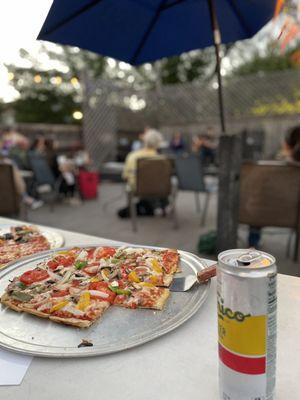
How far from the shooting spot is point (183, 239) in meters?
4.13

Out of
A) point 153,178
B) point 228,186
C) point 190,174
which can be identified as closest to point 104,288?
point 228,186

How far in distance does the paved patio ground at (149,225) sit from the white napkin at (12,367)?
2722 millimetres

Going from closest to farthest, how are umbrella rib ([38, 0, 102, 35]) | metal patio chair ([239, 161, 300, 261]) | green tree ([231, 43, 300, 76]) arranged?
1. umbrella rib ([38, 0, 102, 35])
2. metal patio chair ([239, 161, 300, 261])
3. green tree ([231, 43, 300, 76])

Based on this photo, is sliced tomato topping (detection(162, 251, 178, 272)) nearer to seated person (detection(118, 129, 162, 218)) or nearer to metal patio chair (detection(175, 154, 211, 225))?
metal patio chair (detection(175, 154, 211, 225))

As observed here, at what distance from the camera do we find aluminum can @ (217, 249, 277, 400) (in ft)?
1.77

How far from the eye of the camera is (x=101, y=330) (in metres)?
0.77

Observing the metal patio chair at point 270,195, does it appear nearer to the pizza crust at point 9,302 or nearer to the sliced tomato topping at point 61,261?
the sliced tomato topping at point 61,261

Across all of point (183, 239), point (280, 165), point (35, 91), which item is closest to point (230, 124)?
point (183, 239)

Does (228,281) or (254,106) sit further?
(254,106)

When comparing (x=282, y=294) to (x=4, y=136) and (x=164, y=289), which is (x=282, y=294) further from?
(x=4, y=136)

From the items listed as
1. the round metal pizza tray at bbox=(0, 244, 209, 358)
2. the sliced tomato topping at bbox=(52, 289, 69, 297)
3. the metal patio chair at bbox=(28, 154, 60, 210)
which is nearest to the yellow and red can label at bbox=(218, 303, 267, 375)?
the round metal pizza tray at bbox=(0, 244, 209, 358)

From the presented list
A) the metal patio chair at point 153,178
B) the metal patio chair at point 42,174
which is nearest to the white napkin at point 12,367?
the metal patio chair at point 153,178

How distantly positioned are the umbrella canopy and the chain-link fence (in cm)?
735

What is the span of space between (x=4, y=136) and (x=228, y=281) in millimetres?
8127
